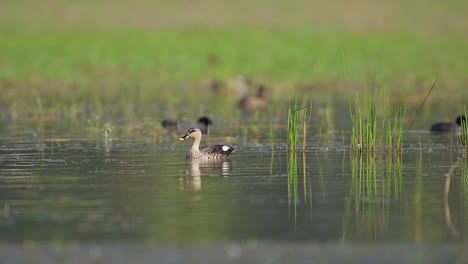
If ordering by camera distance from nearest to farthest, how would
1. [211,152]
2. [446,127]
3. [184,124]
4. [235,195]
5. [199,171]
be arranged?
[235,195], [199,171], [211,152], [446,127], [184,124]

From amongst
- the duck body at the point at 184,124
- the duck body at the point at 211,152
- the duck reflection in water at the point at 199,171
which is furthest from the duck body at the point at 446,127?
the duck reflection in water at the point at 199,171

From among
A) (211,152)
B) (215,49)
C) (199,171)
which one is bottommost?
(199,171)

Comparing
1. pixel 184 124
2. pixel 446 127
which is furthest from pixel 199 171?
pixel 184 124

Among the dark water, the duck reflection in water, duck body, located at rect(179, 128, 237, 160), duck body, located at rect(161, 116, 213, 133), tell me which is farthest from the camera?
duck body, located at rect(161, 116, 213, 133)

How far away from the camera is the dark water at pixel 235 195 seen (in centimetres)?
1093

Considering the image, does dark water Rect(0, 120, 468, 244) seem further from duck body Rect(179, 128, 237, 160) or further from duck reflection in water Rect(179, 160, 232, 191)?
duck body Rect(179, 128, 237, 160)

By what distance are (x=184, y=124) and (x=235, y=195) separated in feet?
34.4

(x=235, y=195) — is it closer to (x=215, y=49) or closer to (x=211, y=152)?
(x=211, y=152)

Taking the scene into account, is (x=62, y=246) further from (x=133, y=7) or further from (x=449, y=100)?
(x=133, y=7)

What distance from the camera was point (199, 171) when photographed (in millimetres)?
16078

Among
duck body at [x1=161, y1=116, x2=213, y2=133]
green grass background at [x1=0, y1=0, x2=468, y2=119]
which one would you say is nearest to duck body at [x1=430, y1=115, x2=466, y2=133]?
green grass background at [x1=0, y1=0, x2=468, y2=119]

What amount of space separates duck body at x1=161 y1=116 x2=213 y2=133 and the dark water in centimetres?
375

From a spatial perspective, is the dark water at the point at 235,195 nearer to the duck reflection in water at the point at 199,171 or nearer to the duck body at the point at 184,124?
the duck reflection in water at the point at 199,171

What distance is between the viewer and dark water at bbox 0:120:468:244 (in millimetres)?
10930
